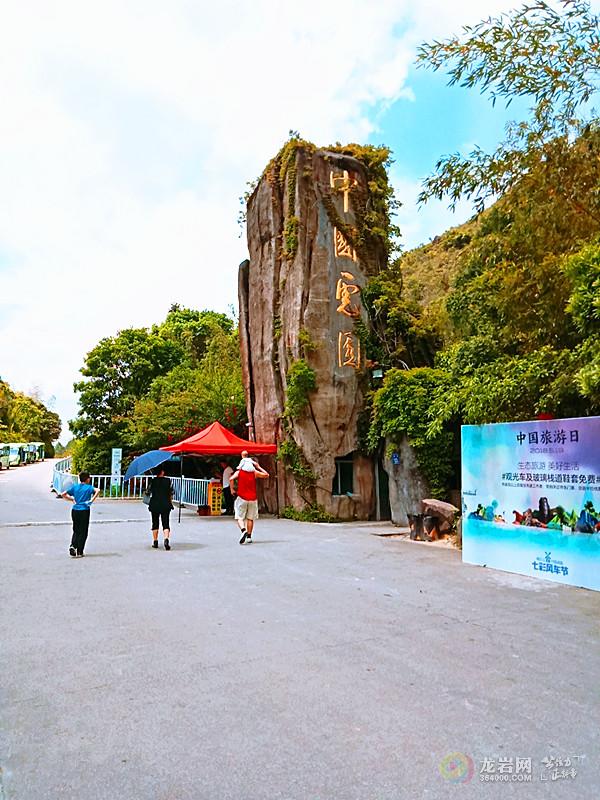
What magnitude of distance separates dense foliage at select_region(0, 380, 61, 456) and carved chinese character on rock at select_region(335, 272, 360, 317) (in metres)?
47.8

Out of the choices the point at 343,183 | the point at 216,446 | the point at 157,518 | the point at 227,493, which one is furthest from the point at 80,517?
the point at 343,183

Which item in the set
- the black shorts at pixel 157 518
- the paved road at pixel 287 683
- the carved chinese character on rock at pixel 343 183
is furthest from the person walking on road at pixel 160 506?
the carved chinese character on rock at pixel 343 183

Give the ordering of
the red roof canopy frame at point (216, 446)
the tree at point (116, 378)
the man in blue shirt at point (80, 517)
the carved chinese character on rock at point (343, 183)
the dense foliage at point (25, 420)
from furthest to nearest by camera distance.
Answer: the dense foliage at point (25, 420)
the tree at point (116, 378)
the carved chinese character on rock at point (343, 183)
the red roof canopy frame at point (216, 446)
the man in blue shirt at point (80, 517)

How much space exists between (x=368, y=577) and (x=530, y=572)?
2327 mm

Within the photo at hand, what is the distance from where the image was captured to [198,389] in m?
23.6

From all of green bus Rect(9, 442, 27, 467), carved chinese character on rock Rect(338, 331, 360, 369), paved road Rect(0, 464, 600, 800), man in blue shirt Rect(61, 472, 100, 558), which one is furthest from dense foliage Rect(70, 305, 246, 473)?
green bus Rect(9, 442, 27, 467)

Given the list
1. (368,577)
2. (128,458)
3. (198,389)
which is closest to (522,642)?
(368,577)

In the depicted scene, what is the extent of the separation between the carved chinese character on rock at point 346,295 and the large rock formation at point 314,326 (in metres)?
0.03

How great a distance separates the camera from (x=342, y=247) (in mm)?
18078

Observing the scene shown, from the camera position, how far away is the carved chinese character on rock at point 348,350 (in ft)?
57.5

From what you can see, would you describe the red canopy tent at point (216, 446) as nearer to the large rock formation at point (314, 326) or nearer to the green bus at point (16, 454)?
the large rock formation at point (314, 326)

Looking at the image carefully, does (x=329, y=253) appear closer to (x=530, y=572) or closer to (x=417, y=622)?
(x=530, y=572)

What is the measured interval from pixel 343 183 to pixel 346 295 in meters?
3.51

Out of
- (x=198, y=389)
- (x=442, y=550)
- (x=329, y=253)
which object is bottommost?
(x=442, y=550)
